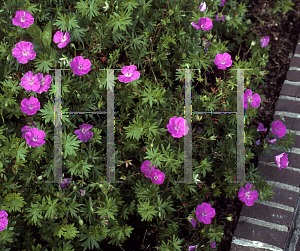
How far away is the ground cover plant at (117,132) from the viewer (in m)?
2.01

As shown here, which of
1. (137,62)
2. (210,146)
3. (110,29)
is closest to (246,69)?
(210,146)

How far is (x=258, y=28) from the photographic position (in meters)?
3.21

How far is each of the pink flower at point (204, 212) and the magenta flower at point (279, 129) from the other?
81 cm

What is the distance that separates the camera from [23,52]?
7.14 feet

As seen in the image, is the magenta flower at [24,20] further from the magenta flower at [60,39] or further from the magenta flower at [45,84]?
the magenta flower at [45,84]

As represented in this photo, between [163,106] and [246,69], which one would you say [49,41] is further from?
[246,69]

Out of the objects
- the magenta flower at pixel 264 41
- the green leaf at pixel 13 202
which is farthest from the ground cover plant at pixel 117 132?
the magenta flower at pixel 264 41

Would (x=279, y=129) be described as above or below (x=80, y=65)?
below

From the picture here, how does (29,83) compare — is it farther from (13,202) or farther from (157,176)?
(157,176)

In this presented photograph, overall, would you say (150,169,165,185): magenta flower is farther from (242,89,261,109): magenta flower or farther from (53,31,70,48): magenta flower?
(53,31,70,48): magenta flower

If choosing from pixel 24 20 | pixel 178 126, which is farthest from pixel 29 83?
pixel 178 126

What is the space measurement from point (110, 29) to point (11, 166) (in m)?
1.17

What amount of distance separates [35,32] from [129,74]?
2.37ft

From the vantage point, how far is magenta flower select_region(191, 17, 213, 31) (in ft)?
7.95
